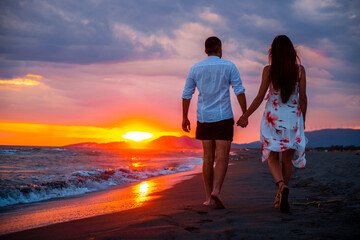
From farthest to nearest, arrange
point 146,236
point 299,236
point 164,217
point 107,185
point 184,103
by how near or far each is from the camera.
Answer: point 107,185 < point 184,103 < point 164,217 < point 146,236 < point 299,236

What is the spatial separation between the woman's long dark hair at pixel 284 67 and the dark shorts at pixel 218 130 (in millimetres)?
691

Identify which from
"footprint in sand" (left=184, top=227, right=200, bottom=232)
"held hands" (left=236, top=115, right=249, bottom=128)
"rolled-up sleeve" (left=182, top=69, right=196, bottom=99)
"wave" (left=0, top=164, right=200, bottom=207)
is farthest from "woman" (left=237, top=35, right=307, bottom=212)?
"wave" (left=0, top=164, right=200, bottom=207)

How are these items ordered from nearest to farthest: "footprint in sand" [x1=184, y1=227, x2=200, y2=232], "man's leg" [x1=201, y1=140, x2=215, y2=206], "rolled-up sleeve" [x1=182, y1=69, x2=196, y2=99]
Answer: "footprint in sand" [x1=184, y1=227, x2=200, y2=232], "man's leg" [x1=201, y1=140, x2=215, y2=206], "rolled-up sleeve" [x1=182, y1=69, x2=196, y2=99]

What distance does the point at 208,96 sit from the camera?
361 cm

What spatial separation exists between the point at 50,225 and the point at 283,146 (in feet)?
8.87

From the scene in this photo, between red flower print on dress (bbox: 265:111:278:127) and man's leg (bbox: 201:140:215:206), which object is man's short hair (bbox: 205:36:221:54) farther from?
man's leg (bbox: 201:140:215:206)

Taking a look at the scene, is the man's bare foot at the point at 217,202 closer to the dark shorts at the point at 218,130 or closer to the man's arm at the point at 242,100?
the dark shorts at the point at 218,130

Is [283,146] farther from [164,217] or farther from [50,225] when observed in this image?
[50,225]

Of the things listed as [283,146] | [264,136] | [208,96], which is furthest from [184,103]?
[283,146]

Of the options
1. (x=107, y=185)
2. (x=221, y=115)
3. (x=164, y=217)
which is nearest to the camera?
(x=164, y=217)

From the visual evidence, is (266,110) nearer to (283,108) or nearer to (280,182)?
(283,108)

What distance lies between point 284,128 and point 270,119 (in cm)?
19

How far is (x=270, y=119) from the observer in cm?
337

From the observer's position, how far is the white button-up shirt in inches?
139
